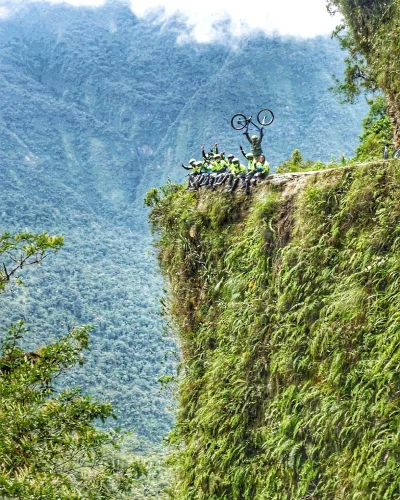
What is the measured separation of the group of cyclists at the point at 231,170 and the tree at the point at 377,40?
2.05m

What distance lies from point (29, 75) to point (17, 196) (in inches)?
1475

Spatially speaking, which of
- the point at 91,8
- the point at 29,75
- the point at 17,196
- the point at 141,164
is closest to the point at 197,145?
the point at 141,164

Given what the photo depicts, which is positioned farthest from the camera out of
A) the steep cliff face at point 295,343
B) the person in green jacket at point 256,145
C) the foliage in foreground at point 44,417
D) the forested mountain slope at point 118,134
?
the forested mountain slope at point 118,134

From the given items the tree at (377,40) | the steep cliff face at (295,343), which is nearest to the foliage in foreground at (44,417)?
the steep cliff face at (295,343)

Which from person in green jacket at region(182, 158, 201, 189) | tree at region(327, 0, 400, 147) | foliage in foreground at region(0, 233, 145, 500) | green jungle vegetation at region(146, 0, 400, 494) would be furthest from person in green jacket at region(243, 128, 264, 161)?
foliage in foreground at region(0, 233, 145, 500)

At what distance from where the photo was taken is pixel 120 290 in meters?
49.4

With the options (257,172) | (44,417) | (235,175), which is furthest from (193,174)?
(44,417)

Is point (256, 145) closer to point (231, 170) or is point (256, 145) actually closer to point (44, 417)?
point (231, 170)

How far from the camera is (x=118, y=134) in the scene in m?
89.3

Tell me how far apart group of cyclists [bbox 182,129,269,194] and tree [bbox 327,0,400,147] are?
6.74 feet

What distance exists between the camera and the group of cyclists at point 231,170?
8.56 m

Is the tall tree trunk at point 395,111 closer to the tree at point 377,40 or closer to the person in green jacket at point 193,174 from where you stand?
the tree at point 377,40

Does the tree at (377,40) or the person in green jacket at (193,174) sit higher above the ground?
the tree at (377,40)

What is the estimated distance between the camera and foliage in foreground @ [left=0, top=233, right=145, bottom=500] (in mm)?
5945
